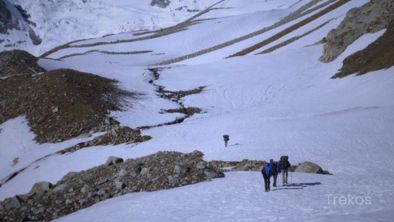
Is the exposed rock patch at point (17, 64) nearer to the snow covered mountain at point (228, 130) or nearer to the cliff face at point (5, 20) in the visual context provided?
the snow covered mountain at point (228, 130)

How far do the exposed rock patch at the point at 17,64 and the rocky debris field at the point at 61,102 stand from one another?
7.91 m

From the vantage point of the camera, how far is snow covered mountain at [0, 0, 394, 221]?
16.4 meters

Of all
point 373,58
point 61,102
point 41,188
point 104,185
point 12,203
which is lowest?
point 12,203

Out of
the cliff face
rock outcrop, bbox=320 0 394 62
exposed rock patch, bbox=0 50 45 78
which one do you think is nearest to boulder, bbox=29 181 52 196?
exposed rock patch, bbox=0 50 45 78

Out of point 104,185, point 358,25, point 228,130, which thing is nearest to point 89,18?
point 358,25

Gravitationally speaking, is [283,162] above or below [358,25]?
below

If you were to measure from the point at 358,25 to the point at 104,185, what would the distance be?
1560 inches

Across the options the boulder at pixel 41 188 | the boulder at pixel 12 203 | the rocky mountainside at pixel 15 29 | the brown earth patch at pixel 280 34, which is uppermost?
the rocky mountainside at pixel 15 29

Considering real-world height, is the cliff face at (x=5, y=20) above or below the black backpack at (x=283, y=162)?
above

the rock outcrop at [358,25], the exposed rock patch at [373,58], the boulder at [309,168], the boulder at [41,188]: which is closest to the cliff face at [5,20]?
the rock outcrop at [358,25]

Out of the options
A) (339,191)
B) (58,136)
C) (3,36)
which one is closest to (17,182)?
(58,136)

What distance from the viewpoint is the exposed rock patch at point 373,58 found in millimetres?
39303

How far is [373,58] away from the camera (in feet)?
136

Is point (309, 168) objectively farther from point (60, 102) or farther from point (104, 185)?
point (60, 102)
